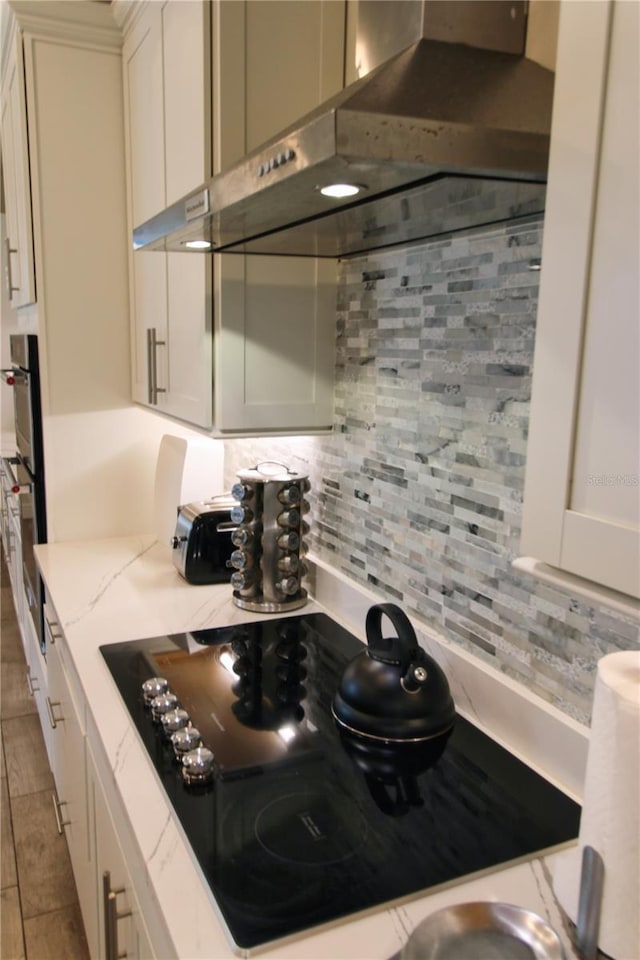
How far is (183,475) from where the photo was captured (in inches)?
91.0

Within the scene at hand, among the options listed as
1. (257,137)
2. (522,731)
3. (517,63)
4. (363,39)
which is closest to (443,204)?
(517,63)

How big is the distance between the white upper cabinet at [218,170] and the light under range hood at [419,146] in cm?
39

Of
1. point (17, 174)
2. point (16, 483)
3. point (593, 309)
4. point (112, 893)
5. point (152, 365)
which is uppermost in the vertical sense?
point (17, 174)

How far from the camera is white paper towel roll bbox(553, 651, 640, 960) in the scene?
0.76m

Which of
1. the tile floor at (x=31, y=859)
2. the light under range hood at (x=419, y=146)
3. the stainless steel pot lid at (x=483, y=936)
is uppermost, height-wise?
the light under range hood at (x=419, y=146)

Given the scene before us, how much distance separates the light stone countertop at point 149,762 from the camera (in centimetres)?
88

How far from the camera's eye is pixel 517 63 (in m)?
0.91

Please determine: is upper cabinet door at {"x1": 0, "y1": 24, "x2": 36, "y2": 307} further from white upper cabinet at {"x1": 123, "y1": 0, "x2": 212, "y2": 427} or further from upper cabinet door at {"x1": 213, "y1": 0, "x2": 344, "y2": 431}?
upper cabinet door at {"x1": 213, "y1": 0, "x2": 344, "y2": 431}

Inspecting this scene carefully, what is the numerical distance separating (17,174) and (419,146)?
217cm

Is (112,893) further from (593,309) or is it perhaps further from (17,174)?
(17,174)

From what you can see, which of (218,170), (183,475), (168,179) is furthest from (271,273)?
(183,475)

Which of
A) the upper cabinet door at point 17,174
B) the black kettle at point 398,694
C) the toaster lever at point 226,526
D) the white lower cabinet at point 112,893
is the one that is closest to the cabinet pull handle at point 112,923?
the white lower cabinet at point 112,893

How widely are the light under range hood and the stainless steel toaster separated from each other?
103cm

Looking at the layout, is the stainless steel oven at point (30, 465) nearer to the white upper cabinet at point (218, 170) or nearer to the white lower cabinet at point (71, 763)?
the white lower cabinet at point (71, 763)
